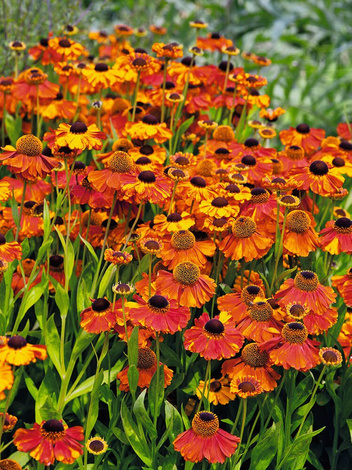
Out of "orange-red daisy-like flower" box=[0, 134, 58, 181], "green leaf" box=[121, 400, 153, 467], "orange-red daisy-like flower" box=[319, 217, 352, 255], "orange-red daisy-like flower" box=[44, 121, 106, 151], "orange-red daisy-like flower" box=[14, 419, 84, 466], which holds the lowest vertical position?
"green leaf" box=[121, 400, 153, 467]

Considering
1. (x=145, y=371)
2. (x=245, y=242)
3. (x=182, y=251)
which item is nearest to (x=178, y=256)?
(x=182, y=251)

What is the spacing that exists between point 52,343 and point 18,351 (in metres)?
0.35

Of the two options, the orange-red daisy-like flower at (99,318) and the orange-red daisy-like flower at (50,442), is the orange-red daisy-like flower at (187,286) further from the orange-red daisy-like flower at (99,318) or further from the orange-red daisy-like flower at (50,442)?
the orange-red daisy-like flower at (50,442)

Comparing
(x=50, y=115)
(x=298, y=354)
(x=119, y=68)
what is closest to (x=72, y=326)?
(x=298, y=354)

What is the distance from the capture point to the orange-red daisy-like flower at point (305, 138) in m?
2.12

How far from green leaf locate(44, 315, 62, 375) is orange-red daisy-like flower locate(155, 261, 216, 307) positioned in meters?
0.24

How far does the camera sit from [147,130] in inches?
72.2

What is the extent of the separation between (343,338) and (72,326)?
24.9 inches

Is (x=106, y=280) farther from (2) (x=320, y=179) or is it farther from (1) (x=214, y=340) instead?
(2) (x=320, y=179)

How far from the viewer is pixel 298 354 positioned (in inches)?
49.7

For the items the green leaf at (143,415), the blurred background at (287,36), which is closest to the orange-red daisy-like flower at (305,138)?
the green leaf at (143,415)

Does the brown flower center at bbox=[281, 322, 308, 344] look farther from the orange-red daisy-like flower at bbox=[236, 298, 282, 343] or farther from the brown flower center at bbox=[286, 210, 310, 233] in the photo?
the brown flower center at bbox=[286, 210, 310, 233]

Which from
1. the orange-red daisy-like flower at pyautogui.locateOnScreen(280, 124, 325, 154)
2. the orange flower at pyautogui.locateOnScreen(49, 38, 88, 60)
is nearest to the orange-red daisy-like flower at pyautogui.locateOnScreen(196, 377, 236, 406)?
the orange-red daisy-like flower at pyautogui.locateOnScreen(280, 124, 325, 154)

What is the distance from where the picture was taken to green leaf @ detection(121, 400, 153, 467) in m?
1.33
